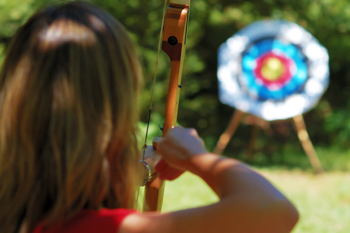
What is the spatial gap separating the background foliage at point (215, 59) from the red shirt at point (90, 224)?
356 cm

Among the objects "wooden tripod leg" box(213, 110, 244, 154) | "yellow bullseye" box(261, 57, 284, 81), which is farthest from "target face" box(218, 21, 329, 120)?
"wooden tripod leg" box(213, 110, 244, 154)

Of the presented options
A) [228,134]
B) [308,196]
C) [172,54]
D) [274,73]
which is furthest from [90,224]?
[274,73]

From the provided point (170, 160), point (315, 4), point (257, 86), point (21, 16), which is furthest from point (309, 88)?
point (170, 160)

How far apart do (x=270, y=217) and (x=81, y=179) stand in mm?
257

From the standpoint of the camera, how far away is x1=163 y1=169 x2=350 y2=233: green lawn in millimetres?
2799

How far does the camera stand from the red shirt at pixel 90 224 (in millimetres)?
580

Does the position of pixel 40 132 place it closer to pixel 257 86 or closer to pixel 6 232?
pixel 6 232

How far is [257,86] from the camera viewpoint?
13.9ft

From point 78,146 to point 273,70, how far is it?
3.94 meters

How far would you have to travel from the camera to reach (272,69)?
4.36 meters

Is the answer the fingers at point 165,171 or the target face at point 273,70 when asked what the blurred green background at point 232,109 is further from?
the fingers at point 165,171

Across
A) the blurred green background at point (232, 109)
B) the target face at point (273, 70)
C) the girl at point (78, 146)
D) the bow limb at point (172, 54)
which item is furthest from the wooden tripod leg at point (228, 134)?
the girl at point (78, 146)

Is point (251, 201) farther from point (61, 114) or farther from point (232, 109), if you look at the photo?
point (232, 109)

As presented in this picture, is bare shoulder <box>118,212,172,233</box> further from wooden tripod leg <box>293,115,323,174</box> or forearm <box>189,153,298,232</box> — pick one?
wooden tripod leg <box>293,115,323,174</box>
